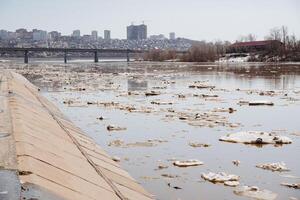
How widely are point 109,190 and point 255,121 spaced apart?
9211 mm

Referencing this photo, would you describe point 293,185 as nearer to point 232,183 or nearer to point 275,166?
point 232,183

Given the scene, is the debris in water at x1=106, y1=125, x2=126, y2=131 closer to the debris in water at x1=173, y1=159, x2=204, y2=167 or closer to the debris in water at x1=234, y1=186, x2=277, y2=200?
the debris in water at x1=173, y1=159, x2=204, y2=167

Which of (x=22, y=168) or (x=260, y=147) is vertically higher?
(x=22, y=168)

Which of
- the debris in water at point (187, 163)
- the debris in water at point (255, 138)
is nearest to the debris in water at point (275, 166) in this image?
the debris in water at point (187, 163)

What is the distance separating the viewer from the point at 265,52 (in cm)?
10994

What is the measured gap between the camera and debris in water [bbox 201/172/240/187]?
7.48m

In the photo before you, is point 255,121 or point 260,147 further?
point 255,121

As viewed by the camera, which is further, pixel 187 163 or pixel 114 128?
pixel 114 128

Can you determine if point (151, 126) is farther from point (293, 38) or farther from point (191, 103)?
point (293, 38)

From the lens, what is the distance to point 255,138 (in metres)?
11.1

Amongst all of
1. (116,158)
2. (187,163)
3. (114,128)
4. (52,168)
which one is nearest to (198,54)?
(114,128)

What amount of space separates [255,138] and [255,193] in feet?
14.1

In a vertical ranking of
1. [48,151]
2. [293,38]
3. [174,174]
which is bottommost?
[174,174]

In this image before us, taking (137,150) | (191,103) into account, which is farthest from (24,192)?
(191,103)
